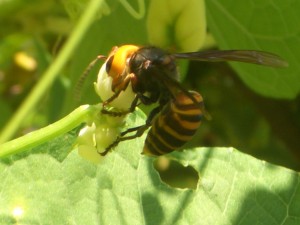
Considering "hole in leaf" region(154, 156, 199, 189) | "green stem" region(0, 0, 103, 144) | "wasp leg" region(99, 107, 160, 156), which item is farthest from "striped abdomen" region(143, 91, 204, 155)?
"hole in leaf" region(154, 156, 199, 189)

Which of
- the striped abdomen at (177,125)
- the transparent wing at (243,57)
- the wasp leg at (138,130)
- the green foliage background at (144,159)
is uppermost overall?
the transparent wing at (243,57)

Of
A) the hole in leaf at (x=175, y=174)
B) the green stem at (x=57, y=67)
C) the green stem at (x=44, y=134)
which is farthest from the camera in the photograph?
the hole in leaf at (x=175, y=174)

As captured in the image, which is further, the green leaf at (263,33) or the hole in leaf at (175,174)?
the hole in leaf at (175,174)

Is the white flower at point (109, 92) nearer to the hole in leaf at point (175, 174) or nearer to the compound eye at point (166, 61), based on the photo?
the compound eye at point (166, 61)

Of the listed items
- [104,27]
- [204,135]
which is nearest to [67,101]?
[104,27]

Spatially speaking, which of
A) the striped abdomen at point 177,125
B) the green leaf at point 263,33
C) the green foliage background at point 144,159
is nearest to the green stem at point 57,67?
the green foliage background at point 144,159

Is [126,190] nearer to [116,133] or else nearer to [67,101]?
[116,133]
